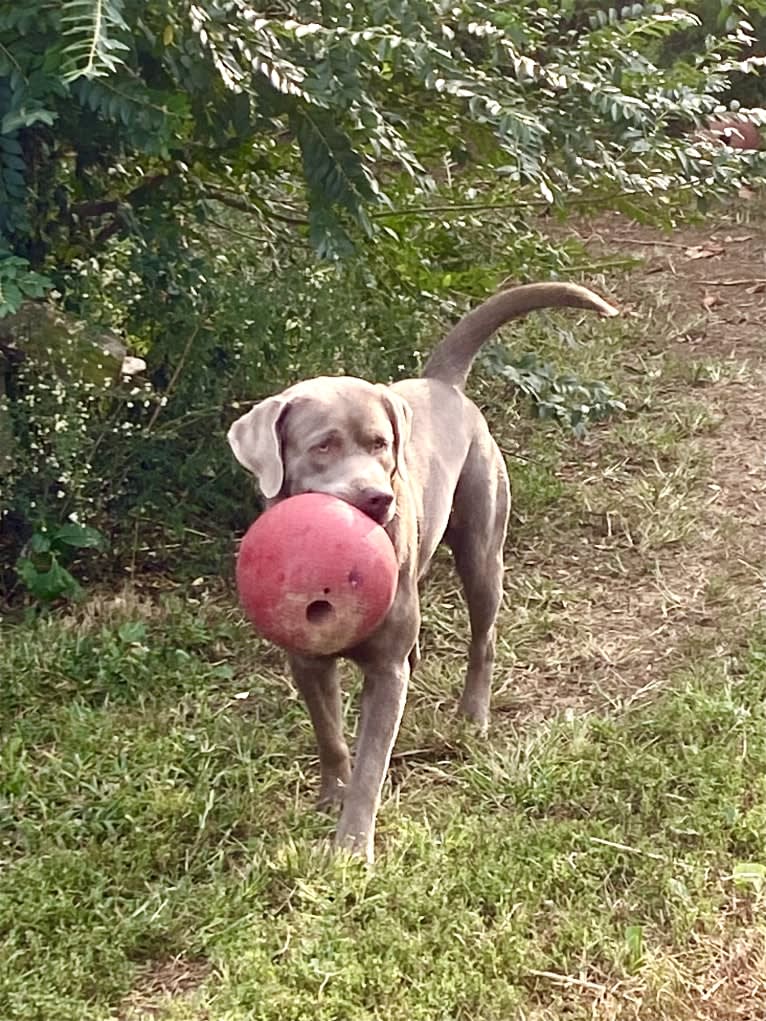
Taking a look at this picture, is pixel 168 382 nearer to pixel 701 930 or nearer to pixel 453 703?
pixel 453 703

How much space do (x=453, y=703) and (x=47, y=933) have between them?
144 cm

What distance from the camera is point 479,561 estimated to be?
13.1 feet

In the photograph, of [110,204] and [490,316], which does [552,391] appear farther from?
[110,204]

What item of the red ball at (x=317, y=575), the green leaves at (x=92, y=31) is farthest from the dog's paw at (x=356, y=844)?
the green leaves at (x=92, y=31)

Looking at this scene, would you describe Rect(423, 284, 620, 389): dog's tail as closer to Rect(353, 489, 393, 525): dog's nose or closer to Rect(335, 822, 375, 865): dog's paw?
Rect(353, 489, 393, 525): dog's nose

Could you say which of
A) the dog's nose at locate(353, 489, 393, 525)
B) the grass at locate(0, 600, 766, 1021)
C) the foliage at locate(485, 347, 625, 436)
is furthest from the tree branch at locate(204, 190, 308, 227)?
the dog's nose at locate(353, 489, 393, 525)

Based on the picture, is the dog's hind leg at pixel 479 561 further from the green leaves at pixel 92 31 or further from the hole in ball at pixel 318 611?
the green leaves at pixel 92 31

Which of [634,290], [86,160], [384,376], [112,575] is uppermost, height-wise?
[86,160]

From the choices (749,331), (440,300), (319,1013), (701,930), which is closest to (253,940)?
(319,1013)

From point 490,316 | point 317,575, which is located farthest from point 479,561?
point 317,575

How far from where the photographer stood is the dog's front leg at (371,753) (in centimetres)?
325

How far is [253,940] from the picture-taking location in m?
2.92

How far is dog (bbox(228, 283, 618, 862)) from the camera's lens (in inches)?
128

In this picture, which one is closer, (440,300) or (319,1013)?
(319,1013)
